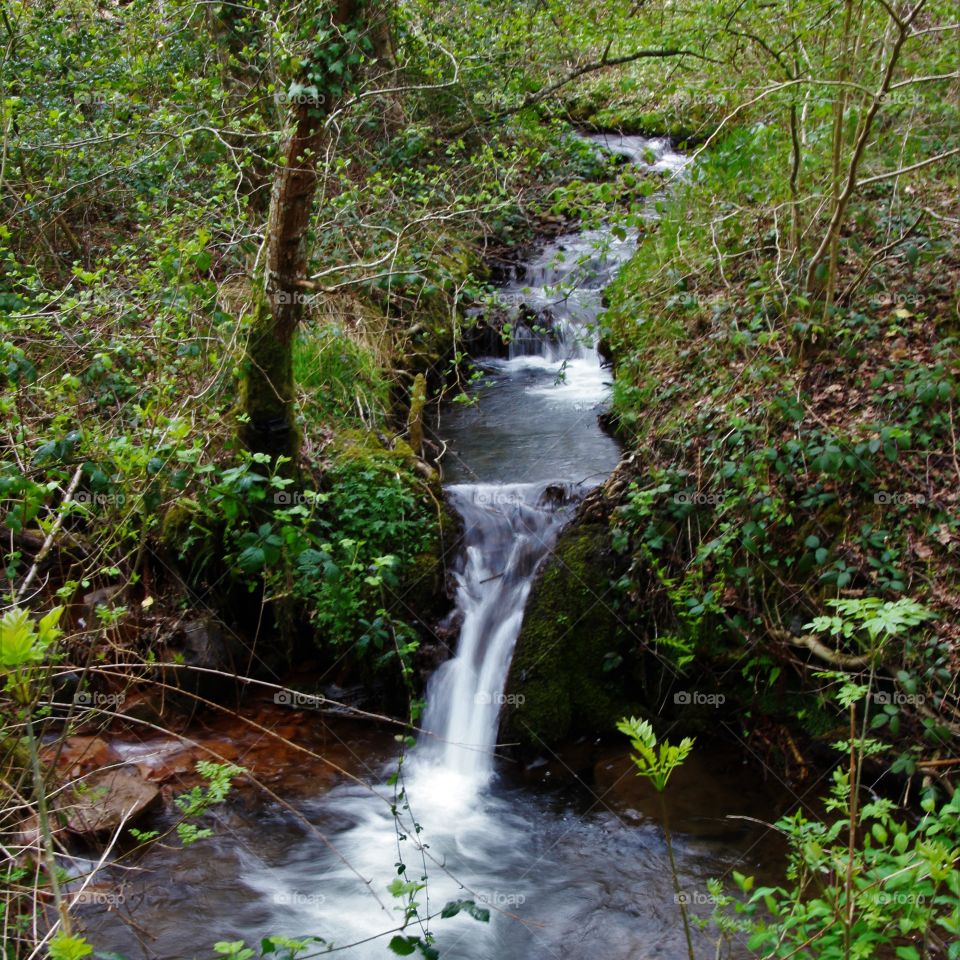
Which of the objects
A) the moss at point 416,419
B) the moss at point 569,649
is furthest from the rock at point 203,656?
the moss at point 416,419

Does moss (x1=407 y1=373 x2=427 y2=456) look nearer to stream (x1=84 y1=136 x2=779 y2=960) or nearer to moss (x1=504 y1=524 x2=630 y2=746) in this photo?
stream (x1=84 y1=136 x2=779 y2=960)

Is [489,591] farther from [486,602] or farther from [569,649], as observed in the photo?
[569,649]

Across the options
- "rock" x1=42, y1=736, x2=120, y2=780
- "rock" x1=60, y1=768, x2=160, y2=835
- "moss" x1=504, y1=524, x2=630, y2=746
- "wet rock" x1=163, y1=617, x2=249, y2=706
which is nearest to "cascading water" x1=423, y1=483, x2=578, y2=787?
"moss" x1=504, y1=524, x2=630, y2=746

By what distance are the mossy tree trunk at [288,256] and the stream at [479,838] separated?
66.6 inches

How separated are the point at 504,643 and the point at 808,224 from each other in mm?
4009

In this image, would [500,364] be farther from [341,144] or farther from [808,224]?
[808,224]

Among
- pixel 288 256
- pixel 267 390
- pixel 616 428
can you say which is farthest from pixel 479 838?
pixel 616 428

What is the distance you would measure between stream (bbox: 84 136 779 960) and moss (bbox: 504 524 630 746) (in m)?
0.13

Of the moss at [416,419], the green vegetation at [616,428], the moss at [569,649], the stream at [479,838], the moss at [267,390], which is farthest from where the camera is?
the moss at [416,419]

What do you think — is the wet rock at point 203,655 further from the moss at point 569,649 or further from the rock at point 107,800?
the moss at point 569,649

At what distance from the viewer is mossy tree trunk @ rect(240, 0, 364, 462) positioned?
16.0ft

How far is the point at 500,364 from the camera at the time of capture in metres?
9.45

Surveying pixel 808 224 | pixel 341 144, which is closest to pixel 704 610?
pixel 808 224

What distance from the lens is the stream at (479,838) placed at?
406cm
